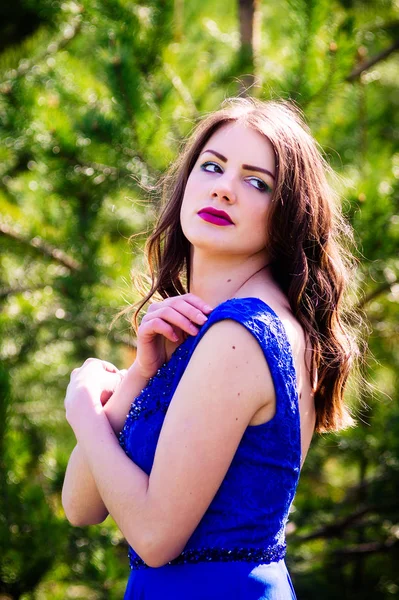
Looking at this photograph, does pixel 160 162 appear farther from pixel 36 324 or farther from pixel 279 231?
pixel 279 231

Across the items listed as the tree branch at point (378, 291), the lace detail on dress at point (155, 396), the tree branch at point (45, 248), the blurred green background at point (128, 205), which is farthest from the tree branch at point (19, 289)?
the lace detail on dress at point (155, 396)

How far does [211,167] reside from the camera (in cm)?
151

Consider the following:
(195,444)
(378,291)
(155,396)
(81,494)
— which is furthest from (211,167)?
(378,291)

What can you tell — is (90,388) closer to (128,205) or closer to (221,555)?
(221,555)

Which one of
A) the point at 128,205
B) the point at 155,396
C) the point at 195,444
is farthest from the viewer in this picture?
the point at 128,205

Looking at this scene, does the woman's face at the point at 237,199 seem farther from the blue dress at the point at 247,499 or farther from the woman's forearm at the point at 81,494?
the woman's forearm at the point at 81,494

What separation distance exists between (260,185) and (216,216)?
105 millimetres

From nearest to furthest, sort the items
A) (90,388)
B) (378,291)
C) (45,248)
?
(90,388) → (378,291) → (45,248)

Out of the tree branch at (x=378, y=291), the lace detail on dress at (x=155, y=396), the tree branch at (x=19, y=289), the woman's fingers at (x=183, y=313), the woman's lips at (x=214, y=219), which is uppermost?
the woman's lips at (x=214, y=219)

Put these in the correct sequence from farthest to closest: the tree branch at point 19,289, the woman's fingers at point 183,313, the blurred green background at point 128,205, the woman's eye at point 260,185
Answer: the tree branch at point 19,289
the blurred green background at point 128,205
the woman's eye at point 260,185
the woman's fingers at point 183,313

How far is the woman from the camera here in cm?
120

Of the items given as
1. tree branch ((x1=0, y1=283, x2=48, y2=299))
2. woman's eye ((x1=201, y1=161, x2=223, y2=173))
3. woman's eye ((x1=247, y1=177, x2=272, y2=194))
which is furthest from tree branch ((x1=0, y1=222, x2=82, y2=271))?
woman's eye ((x1=247, y1=177, x2=272, y2=194))

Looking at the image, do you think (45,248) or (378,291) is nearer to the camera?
(378,291)

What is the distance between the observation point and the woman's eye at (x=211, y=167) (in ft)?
4.92
